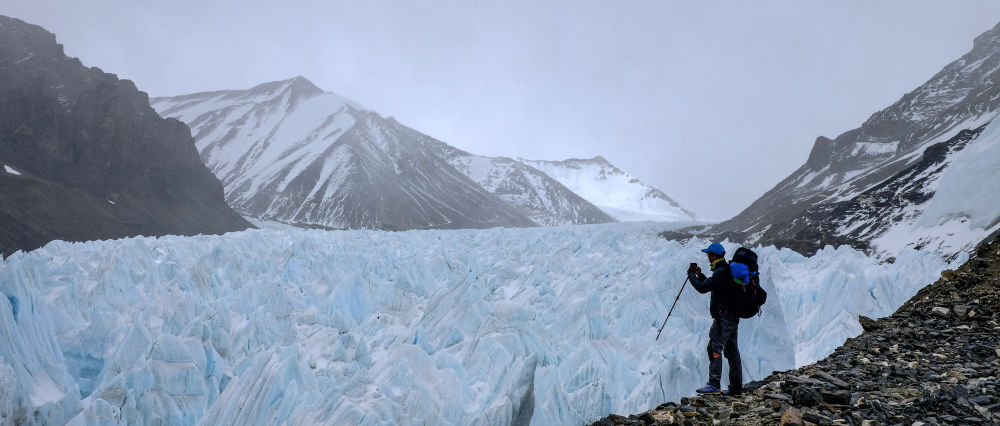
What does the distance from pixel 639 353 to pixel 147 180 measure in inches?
3472

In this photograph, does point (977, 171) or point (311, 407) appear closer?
point (311, 407)

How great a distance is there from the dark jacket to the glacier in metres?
2.48

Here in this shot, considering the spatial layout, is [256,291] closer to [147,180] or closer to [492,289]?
[492,289]

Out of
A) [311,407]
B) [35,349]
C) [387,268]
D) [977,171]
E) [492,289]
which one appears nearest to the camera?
[311,407]

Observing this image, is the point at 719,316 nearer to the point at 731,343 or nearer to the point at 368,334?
the point at 731,343

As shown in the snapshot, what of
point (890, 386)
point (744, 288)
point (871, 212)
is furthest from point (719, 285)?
point (871, 212)

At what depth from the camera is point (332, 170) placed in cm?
14025

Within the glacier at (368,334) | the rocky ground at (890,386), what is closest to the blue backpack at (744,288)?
the rocky ground at (890,386)

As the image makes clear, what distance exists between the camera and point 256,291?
13.8 m

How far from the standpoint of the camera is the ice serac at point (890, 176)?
128ft

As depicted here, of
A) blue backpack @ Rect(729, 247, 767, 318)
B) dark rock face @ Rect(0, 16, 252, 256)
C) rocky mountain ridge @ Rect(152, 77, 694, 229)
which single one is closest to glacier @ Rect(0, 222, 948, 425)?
blue backpack @ Rect(729, 247, 767, 318)

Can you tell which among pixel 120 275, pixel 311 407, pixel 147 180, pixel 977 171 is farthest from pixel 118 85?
pixel 977 171

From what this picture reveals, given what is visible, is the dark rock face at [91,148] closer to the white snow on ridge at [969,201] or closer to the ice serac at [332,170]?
the ice serac at [332,170]

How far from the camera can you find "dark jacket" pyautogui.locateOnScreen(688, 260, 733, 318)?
5.67 m
